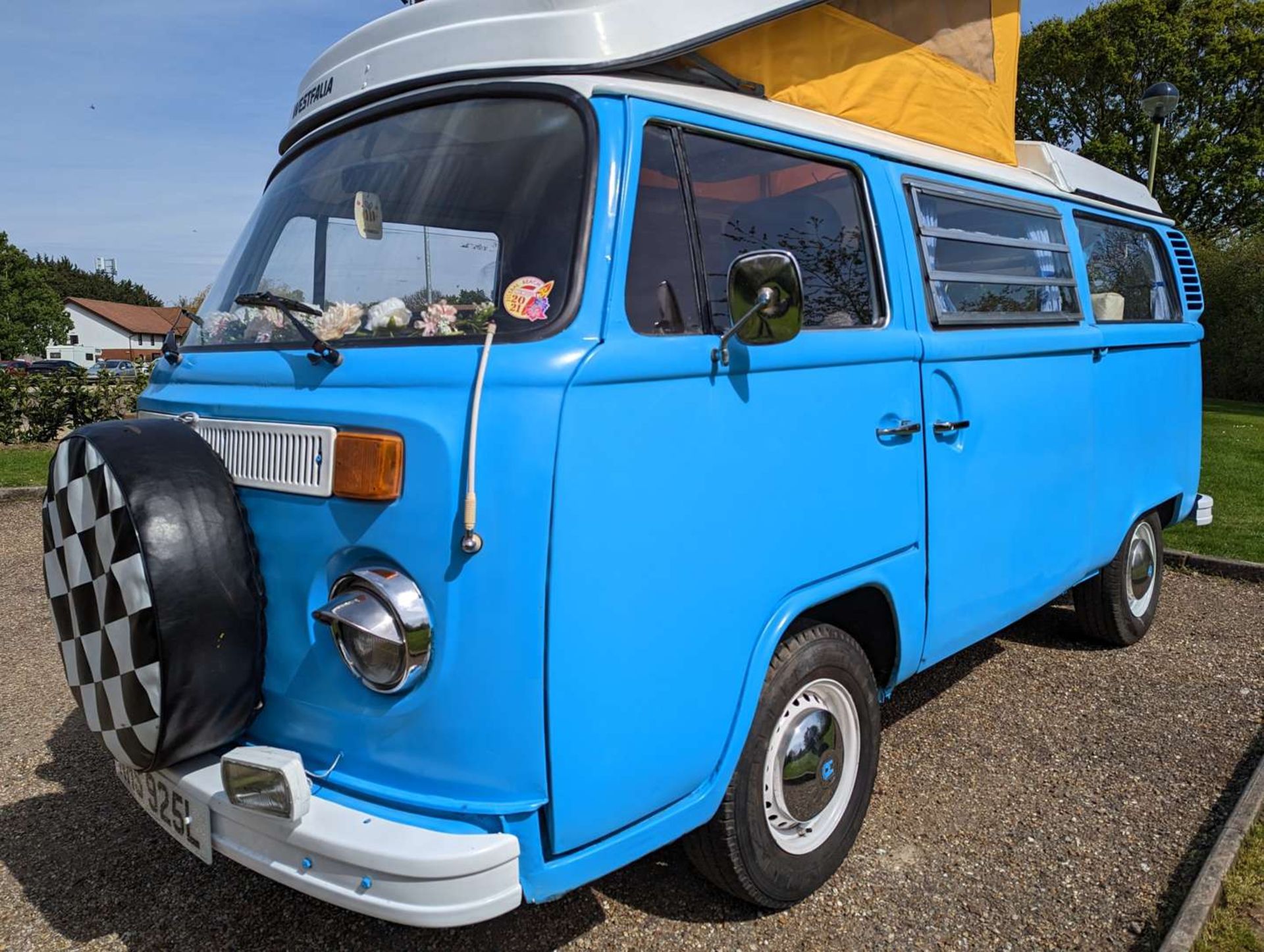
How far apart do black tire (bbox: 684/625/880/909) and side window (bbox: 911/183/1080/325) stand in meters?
1.26

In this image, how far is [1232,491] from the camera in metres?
9.02

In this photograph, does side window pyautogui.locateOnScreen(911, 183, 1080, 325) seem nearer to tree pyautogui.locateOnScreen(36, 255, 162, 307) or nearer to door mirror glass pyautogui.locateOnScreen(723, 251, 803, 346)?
door mirror glass pyautogui.locateOnScreen(723, 251, 803, 346)

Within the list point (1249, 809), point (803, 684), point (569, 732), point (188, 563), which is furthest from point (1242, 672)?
point (188, 563)

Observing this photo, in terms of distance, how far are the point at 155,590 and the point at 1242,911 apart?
10.3 feet

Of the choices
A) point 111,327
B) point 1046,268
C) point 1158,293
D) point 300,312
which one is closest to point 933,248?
point 1046,268

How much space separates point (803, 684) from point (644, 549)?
32.5 inches

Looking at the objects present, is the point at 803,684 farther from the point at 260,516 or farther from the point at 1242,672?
the point at 1242,672

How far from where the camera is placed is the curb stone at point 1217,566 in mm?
6242

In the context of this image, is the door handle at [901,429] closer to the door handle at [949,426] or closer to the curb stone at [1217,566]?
the door handle at [949,426]

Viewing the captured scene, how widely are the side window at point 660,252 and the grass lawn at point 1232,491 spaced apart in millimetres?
5851

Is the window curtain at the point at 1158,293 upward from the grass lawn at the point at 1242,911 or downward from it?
upward

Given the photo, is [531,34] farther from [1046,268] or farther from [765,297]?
[1046,268]

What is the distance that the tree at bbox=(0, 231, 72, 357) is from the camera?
176ft

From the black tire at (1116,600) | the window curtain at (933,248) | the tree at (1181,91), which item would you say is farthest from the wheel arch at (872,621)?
the tree at (1181,91)
